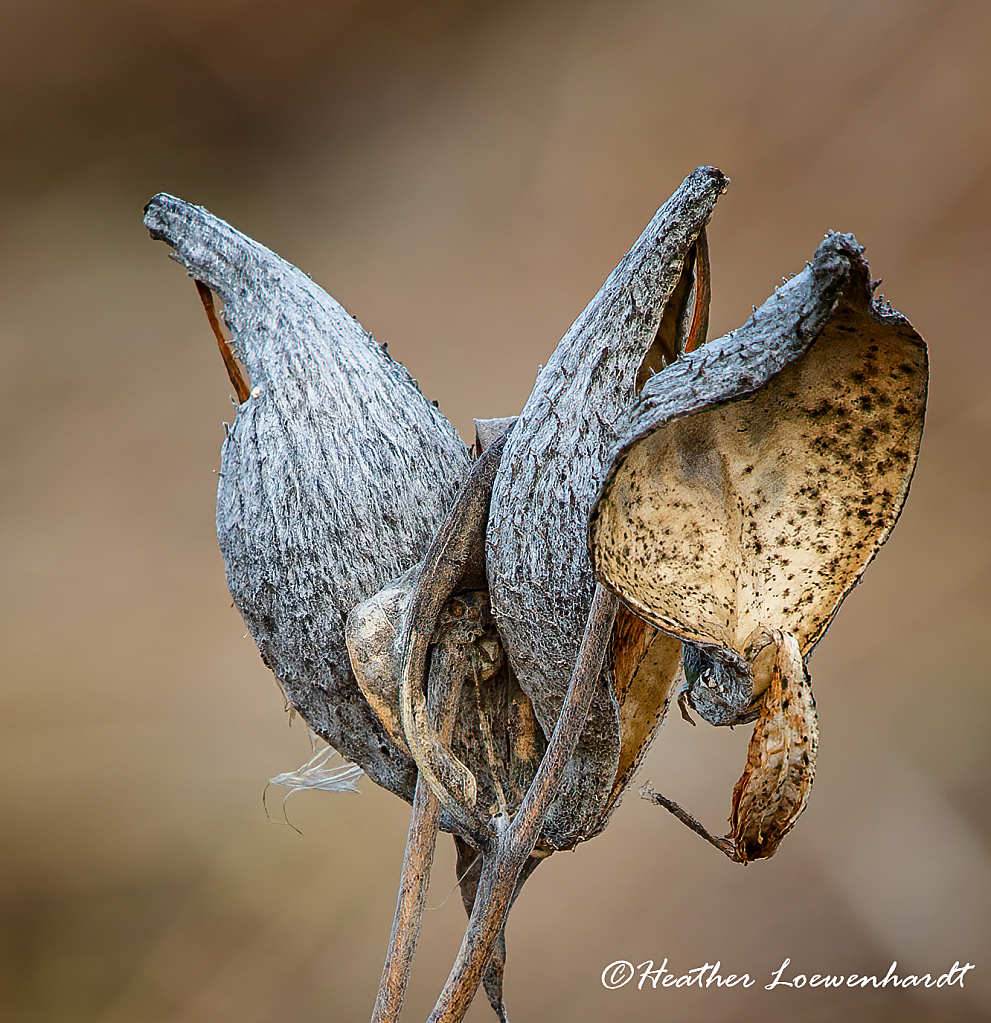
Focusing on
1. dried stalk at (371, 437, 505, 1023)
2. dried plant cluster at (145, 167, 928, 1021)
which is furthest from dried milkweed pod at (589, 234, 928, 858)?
dried stalk at (371, 437, 505, 1023)

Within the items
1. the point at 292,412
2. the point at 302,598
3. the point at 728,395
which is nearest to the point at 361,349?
the point at 292,412

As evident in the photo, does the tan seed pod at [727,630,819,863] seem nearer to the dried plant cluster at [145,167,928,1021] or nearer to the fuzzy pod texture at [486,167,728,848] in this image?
the dried plant cluster at [145,167,928,1021]

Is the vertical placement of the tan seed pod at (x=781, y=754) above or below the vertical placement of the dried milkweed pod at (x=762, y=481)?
below

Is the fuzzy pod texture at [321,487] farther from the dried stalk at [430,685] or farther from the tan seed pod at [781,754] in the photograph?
the tan seed pod at [781,754]

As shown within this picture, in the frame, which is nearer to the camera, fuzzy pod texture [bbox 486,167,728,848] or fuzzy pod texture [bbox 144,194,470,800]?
fuzzy pod texture [bbox 486,167,728,848]

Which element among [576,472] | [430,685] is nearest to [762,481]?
[576,472]

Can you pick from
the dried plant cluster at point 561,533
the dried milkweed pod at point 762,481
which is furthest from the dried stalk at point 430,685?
the dried milkweed pod at point 762,481

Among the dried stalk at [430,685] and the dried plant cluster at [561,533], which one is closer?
the dried plant cluster at [561,533]
